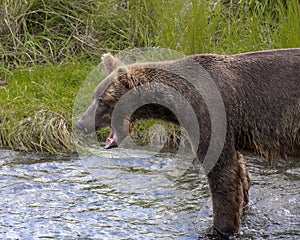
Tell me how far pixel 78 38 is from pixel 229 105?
4.04 metres

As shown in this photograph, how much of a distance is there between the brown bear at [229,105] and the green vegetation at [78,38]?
187 cm

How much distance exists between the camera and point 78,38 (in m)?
8.98

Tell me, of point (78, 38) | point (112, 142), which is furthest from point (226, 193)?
point (78, 38)

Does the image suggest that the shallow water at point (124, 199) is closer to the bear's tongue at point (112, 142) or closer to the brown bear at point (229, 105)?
the brown bear at point (229, 105)

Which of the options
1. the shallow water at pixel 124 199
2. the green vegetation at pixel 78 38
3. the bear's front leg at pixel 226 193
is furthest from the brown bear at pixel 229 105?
the green vegetation at pixel 78 38

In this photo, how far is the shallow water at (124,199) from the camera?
5469 mm

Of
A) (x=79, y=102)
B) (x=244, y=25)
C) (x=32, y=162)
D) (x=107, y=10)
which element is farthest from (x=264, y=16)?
(x=32, y=162)

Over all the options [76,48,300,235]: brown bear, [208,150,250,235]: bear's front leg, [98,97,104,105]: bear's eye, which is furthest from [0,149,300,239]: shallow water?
[98,97,104,105]: bear's eye

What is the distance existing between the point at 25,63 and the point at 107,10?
1265 mm

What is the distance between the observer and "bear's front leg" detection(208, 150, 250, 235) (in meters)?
5.24

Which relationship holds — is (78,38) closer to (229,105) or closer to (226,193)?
(229,105)

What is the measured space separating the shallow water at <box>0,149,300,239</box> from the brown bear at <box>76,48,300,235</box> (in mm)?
427

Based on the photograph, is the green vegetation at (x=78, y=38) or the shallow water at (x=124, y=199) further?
the green vegetation at (x=78, y=38)

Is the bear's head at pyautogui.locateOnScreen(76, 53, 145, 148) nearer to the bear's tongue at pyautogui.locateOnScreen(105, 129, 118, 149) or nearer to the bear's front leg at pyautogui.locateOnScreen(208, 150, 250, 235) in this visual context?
the bear's tongue at pyautogui.locateOnScreen(105, 129, 118, 149)
